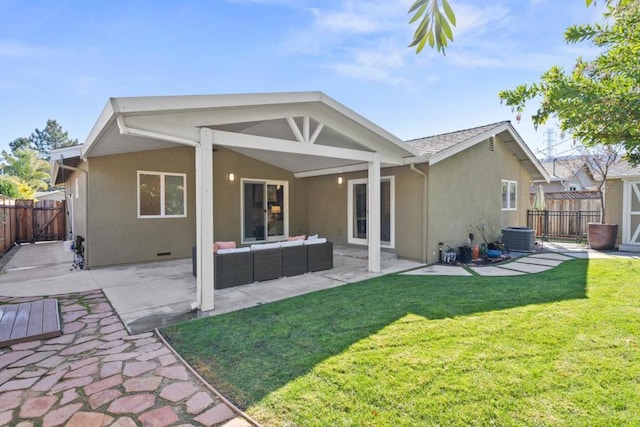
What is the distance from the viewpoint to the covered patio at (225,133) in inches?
190

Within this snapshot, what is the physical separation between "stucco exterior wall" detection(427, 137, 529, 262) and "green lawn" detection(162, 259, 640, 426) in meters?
3.71

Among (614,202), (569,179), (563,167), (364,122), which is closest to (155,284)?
(364,122)

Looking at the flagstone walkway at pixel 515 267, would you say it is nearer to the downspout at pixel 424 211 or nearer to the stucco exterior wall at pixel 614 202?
the downspout at pixel 424 211

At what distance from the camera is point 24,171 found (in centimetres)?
2706

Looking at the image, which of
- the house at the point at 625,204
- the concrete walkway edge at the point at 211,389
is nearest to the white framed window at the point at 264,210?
the concrete walkway edge at the point at 211,389

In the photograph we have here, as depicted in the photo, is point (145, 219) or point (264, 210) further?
point (264, 210)

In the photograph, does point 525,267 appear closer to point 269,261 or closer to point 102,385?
point 269,261

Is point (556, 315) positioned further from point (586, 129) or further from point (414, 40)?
point (414, 40)

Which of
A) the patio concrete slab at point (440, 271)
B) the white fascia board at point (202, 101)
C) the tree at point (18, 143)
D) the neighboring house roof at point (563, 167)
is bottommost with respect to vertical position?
the patio concrete slab at point (440, 271)

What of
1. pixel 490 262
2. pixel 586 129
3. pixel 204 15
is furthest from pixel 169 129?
pixel 490 262

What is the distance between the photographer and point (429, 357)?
142 inches

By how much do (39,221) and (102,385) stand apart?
1702 cm

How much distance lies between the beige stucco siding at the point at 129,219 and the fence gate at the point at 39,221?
379 inches

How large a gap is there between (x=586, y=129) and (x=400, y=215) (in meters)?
8.03
